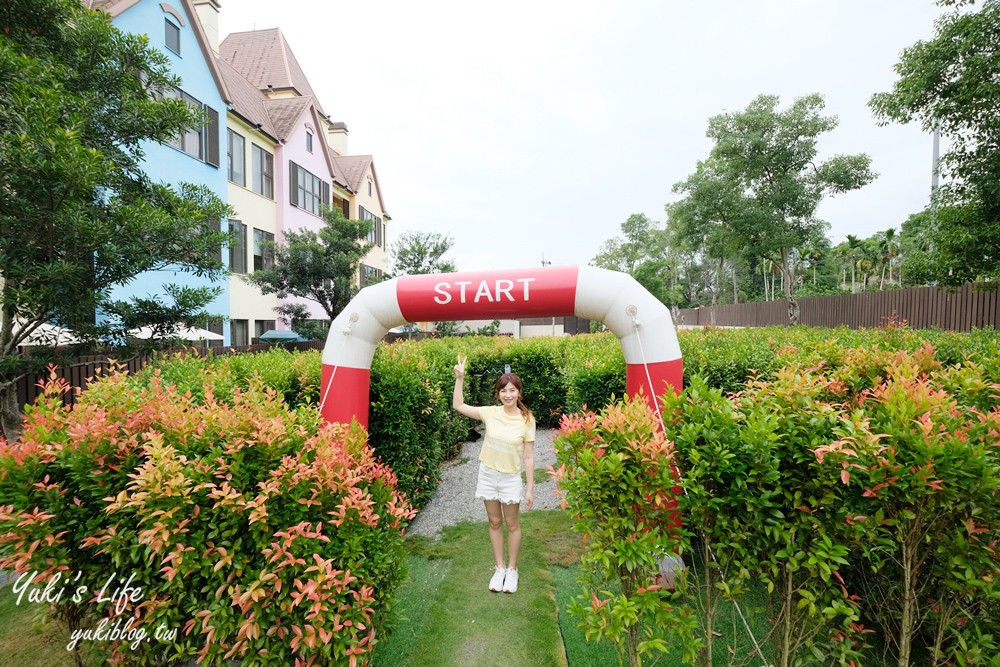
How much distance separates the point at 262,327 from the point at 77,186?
15313mm

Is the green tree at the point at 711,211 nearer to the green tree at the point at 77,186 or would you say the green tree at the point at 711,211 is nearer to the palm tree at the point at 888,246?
the green tree at the point at 77,186

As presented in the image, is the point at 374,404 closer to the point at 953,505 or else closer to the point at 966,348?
the point at 953,505

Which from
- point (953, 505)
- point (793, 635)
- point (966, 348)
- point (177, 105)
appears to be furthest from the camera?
point (177, 105)

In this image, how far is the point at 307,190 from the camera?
23.2 metres

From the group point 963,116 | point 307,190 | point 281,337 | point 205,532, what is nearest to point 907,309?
point 963,116

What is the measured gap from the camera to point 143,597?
268 cm

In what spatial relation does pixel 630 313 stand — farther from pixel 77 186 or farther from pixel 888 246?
pixel 888 246

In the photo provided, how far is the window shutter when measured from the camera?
15.8m

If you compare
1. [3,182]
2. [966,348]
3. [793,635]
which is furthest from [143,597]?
[966,348]

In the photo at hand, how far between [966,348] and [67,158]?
11.6 metres

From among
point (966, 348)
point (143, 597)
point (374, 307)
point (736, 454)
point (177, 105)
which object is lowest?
point (143, 597)

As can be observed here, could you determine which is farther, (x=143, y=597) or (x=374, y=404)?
(x=374, y=404)

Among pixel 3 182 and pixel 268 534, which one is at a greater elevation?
pixel 3 182

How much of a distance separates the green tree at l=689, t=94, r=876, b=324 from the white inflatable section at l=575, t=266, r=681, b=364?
1995cm
